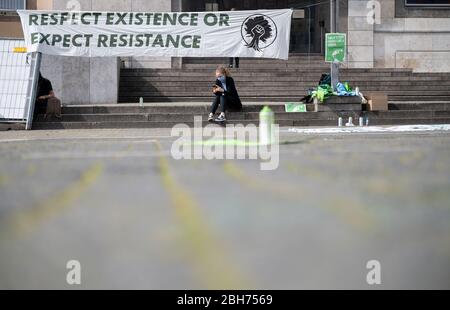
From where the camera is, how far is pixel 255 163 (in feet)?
32.6

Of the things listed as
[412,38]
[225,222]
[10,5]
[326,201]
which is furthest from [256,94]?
[225,222]

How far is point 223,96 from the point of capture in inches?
676

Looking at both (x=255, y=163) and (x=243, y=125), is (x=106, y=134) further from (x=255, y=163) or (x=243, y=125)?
(x=255, y=163)

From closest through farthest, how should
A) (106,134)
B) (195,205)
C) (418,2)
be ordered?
(195,205)
(106,134)
(418,2)

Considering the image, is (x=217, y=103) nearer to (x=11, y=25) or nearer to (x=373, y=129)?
(x=373, y=129)

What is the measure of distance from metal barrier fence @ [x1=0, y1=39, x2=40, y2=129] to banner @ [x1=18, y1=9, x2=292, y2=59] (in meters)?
1.92

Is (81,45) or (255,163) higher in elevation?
(81,45)

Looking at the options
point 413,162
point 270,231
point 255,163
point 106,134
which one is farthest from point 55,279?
point 106,134

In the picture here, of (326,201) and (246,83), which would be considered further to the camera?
(246,83)

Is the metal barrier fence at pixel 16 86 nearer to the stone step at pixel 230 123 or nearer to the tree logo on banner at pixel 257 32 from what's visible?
the stone step at pixel 230 123

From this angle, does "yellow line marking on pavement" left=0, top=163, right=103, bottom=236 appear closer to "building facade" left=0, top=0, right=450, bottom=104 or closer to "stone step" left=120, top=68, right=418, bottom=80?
"stone step" left=120, top=68, right=418, bottom=80

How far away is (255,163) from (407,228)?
4937 millimetres

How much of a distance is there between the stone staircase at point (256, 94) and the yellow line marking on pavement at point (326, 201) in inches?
340

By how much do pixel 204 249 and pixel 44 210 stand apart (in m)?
2.22
